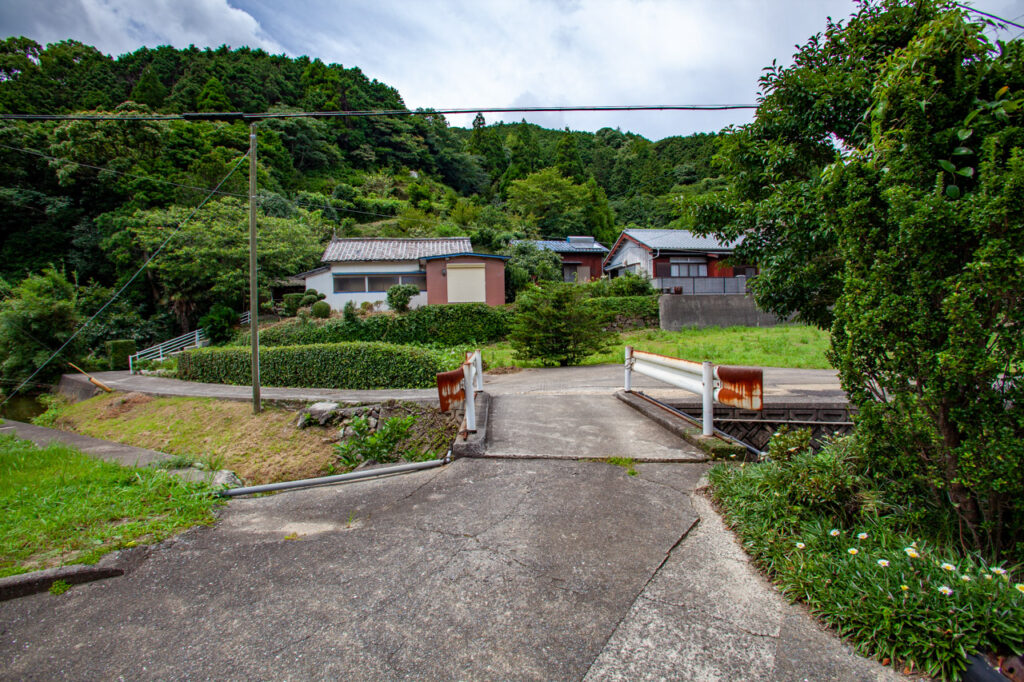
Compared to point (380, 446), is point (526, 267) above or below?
above

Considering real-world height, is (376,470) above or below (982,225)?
below

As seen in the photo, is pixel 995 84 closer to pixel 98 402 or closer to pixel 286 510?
pixel 286 510

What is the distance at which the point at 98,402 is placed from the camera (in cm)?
1464

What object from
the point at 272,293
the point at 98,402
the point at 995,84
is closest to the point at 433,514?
the point at 995,84

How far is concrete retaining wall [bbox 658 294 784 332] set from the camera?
20.6m

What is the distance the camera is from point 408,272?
25.5 metres

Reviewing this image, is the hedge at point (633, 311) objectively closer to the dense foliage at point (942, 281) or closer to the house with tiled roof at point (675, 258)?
the house with tiled roof at point (675, 258)

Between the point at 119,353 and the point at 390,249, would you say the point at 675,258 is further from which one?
the point at 119,353

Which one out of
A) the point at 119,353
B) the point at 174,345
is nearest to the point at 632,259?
the point at 174,345

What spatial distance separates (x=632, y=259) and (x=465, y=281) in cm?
1039

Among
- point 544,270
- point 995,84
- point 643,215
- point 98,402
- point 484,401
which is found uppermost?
point 643,215

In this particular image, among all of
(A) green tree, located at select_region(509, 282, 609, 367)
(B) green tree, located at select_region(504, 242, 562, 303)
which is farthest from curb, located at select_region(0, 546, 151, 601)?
(B) green tree, located at select_region(504, 242, 562, 303)

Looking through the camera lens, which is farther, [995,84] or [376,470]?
[376,470]

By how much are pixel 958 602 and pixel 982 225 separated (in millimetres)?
1681
